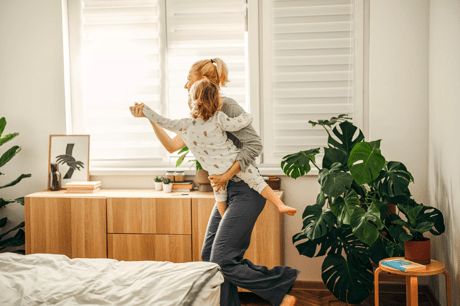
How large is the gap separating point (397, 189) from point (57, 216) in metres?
2.31

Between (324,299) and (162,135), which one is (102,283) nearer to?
(162,135)

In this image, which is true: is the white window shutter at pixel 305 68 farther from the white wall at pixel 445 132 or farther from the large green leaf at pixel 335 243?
the large green leaf at pixel 335 243

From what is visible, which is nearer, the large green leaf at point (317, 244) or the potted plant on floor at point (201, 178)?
the large green leaf at point (317, 244)

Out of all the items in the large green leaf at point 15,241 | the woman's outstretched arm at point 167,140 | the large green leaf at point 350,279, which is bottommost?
the large green leaf at point 350,279

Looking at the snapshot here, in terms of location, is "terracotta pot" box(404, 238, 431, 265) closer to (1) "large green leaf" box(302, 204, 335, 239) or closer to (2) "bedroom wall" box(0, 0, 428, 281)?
(1) "large green leaf" box(302, 204, 335, 239)

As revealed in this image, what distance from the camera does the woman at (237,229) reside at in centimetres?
196

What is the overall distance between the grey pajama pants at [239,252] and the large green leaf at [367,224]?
420mm

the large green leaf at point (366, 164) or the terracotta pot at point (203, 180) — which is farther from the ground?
the large green leaf at point (366, 164)

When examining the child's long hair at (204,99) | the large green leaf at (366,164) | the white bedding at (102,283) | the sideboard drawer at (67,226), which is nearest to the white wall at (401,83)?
the large green leaf at (366,164)

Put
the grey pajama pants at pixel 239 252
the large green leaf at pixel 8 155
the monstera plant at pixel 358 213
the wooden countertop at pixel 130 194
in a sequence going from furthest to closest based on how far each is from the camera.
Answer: the large green leaf at pixel 8 155, the wooden countertop at pixel 130 194, the monstera plant at pixel 358 213, the grey pajama pants at pixel 239 252

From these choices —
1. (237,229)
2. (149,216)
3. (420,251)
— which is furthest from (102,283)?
(420,251)

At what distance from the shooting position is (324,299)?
288cm

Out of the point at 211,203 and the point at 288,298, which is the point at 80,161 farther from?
the point at 288,298

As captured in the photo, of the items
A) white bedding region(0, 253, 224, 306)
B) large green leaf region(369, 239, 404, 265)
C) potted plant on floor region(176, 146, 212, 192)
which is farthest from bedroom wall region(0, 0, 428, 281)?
white bedding region(0, 253, 224, 306)
